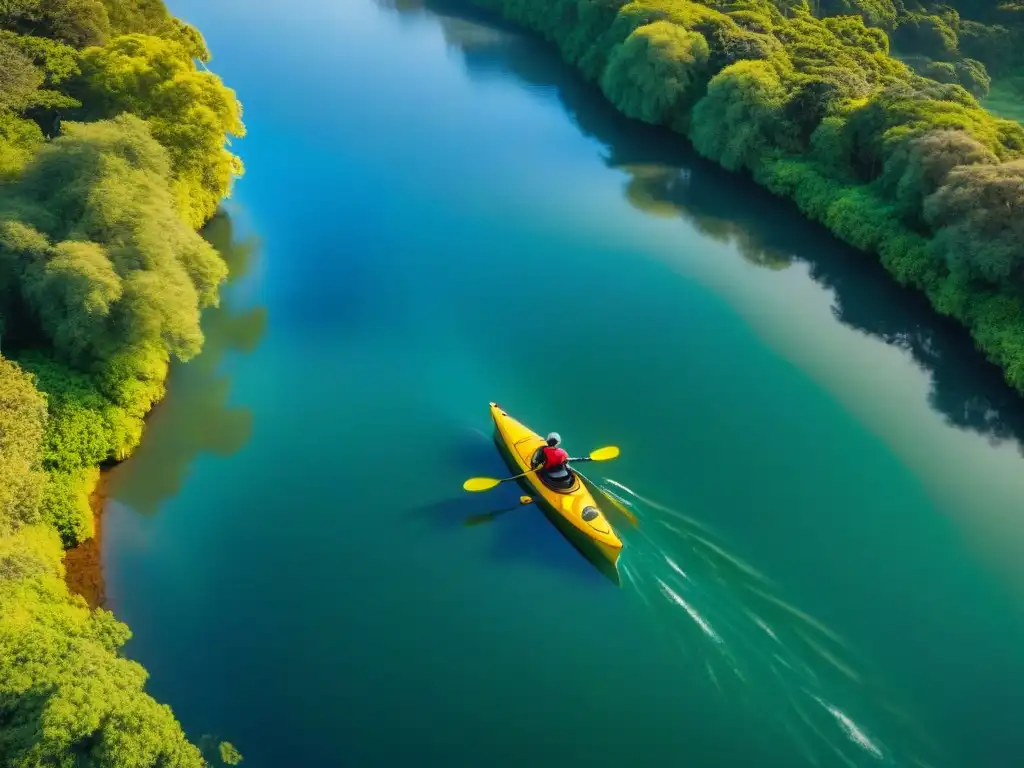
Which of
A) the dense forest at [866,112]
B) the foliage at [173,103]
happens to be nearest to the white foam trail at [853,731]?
the dense forest at [866,112]

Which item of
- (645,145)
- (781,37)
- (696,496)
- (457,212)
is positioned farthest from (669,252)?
(781,37)

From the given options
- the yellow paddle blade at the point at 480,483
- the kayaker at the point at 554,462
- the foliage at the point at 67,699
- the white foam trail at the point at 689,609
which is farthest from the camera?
the yellow paddle blade at the point at 480,483

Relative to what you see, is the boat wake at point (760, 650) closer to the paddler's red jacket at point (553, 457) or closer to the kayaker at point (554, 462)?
the kayaker at point (554, 462)

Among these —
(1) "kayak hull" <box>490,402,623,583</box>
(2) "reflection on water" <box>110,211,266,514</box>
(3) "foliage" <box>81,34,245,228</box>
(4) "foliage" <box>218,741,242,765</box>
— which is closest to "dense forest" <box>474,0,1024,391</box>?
(1) "kayak hull" <box>490,402,623,583</box>

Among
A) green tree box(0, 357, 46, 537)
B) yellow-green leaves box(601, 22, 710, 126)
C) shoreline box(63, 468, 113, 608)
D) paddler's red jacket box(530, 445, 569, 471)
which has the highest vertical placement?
yellow-green leaves box(601, 22, 710, 126)

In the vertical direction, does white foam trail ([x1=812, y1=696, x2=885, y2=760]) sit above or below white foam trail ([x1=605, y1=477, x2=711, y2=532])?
above

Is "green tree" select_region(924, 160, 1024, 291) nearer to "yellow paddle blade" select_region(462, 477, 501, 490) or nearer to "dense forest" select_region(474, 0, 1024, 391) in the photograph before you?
"dense forest" select_region(474, 0, 1024, 391)

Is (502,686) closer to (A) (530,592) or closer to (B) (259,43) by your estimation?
(A) (530,592)
